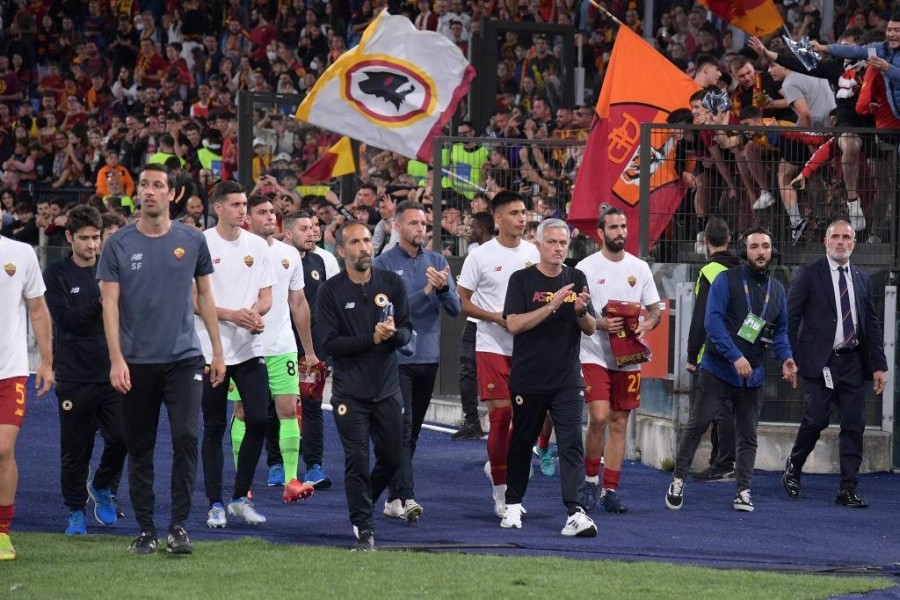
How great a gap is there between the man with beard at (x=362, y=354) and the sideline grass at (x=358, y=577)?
486 millimetres

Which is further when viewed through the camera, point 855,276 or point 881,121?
point 881,121

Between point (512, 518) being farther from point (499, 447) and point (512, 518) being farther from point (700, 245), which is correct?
point (700, 245)

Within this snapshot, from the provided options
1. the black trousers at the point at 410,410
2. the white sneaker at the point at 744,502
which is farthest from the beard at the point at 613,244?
the white sneaker at the point at 744,502

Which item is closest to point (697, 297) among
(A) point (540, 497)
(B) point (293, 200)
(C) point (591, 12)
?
(A) point (540, 497)

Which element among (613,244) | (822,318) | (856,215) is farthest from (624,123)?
Result: (613,244)

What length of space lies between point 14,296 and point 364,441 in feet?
7.06

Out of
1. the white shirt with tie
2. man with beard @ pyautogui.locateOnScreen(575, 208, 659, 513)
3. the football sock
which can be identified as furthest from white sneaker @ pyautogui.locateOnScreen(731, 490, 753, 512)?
the football sock

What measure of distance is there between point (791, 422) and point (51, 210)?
13.0 meters

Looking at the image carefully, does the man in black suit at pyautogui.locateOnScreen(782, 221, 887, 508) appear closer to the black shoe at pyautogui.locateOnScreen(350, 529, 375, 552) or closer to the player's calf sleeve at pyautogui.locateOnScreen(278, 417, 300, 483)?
the player's calf sleeve at pyautogui.locateOnScreen(278, 417, 300, 483)

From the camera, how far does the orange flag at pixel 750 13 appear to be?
14992mm

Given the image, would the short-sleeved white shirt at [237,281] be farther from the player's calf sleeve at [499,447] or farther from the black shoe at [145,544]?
the player's calf sleeve at [499,447]

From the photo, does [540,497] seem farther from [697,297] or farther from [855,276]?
[855,276]

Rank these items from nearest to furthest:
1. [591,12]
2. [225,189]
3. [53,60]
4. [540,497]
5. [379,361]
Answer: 1. [379,361]
2. [225,189]
3. [540,497]
4. [591,12]
5. [53,60]

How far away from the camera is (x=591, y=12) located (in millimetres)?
21141
